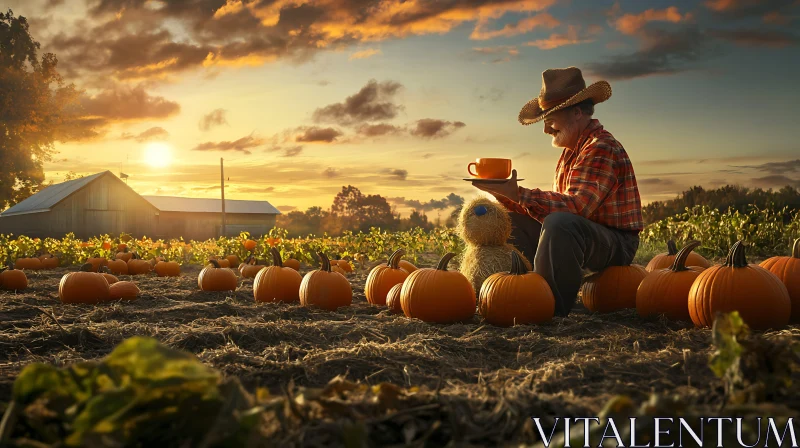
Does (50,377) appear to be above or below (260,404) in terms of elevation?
above

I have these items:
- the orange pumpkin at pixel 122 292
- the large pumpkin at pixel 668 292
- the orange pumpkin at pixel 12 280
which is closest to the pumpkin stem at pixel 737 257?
the large pumpkin at pixel 668 292

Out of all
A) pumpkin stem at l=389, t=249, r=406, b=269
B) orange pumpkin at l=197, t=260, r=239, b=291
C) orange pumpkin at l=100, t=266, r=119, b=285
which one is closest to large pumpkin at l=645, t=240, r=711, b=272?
pumpkin stem at l=389, t=249, r=406, b=269

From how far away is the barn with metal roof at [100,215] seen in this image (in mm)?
32250

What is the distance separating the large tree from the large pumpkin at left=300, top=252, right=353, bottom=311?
31.6 metres

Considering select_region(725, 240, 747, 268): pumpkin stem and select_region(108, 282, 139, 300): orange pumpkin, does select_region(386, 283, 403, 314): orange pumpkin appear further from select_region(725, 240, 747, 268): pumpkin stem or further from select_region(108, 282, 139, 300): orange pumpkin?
select_region(108, 282, 139, 300): orange pumpkin

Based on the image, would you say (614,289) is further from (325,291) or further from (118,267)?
(118,267)

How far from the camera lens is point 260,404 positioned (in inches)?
64.1

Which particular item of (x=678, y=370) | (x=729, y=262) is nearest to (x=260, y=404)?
(x=678, y=370)

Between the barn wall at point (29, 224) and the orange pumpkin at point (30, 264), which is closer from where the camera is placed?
the orange pumpkin at point (30, 264)

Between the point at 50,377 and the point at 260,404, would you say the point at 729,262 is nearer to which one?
the point at 260,404

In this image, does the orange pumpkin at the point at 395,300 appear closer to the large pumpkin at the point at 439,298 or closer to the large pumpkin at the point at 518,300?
the large pumpkin at the point at 439,298

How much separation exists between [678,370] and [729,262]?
167 cm

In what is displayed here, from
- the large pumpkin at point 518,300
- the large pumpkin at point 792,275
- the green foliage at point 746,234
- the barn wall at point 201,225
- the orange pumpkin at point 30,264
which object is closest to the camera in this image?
the large pumpkin at point 792,275

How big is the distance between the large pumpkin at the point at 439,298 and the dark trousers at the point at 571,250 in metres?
0.67
